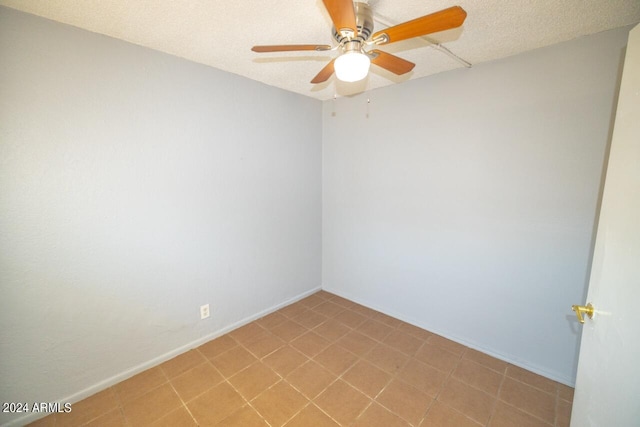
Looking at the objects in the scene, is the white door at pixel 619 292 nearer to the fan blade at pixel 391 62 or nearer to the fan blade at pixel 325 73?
the fan blade at pixel 391 62

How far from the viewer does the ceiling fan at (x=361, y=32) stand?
0.96 m

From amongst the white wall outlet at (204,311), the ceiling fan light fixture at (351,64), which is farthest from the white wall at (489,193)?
the white wall outlet at (204,311)

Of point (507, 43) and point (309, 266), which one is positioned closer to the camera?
point (507, 43)

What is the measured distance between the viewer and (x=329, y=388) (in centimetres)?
181

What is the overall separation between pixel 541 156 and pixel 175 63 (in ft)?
8.98

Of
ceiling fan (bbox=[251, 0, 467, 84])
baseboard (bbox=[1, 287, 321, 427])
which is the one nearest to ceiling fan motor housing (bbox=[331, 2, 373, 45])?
ceiling fan (bbox=[251, 0, 467, 84])

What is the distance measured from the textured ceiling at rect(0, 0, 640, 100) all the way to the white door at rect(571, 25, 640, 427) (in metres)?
0.69

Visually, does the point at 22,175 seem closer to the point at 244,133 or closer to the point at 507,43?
the point at 244,133

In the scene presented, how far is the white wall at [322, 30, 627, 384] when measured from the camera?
1.70 metres

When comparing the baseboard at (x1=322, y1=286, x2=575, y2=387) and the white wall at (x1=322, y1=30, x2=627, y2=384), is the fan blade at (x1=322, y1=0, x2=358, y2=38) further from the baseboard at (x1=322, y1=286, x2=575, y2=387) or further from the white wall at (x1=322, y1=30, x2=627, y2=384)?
the baseboard at (x1=322, y1=286, x2=575, y2=387)

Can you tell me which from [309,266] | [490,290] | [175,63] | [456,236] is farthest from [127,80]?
[490,290]

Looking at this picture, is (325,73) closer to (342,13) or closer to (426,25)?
(342,13)

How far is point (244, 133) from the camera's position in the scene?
238 centimetres

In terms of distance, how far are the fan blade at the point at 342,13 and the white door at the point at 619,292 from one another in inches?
39.9
